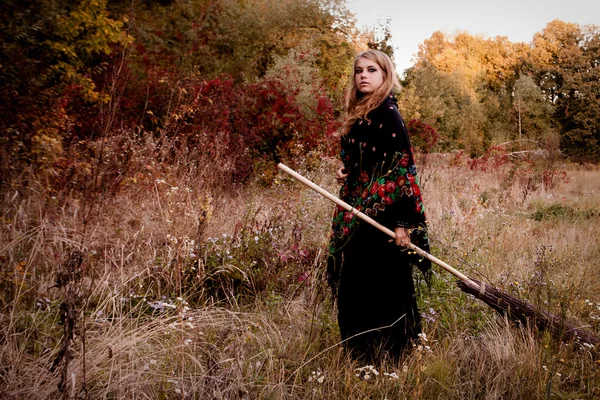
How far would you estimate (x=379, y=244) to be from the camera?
253 cm

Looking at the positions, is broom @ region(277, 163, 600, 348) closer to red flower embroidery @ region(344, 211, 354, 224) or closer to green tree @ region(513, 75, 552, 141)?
red flower embroidery @ region(344, 211, 354, 224)

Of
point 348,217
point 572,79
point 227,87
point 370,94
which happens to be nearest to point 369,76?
point 370,94

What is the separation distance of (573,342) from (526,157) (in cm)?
1094

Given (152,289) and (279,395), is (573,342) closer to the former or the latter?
(279,395)

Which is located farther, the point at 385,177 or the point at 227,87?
the point at 227,87

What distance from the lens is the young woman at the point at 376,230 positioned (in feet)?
8.15

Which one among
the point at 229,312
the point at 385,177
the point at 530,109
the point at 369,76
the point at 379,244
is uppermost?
the point at 530,109

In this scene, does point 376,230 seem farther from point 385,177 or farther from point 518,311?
point 518,311

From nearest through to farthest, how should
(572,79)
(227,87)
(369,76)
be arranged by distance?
1. (369,76)
2. (227,87)
3. (572,79)

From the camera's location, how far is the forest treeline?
14.0 feet

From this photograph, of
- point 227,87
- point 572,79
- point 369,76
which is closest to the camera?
point 369,76

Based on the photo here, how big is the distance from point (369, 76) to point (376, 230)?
96 cm

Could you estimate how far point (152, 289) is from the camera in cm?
321

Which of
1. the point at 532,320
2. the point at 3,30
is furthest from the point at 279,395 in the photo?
the point at 3,30
